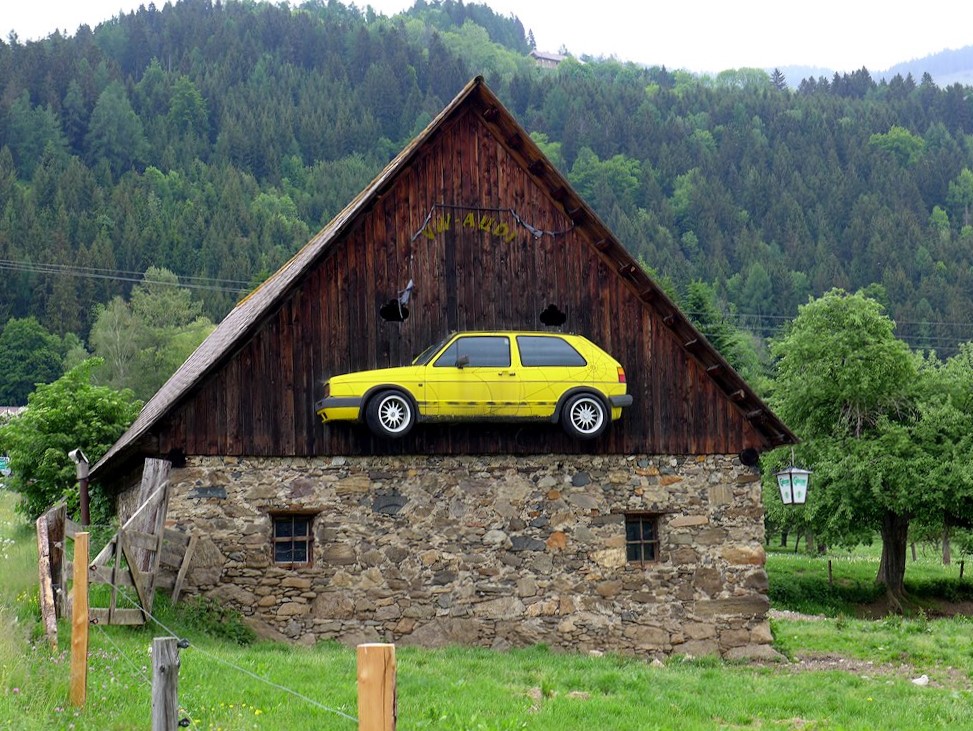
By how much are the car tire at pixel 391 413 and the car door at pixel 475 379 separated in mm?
393

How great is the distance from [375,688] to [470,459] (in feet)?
36.7

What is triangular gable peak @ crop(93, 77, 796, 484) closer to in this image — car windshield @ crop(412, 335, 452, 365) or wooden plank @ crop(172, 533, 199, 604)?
car windshield @ crop(412, 335, 452, 365)

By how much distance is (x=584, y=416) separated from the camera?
17781 millimetres

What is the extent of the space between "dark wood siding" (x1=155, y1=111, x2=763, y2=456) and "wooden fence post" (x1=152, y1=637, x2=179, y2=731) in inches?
337

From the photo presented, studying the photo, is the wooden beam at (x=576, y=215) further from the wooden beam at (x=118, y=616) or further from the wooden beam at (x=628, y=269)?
the wooden beam at (x=118, y=616)

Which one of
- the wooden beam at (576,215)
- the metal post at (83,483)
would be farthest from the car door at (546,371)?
the metal post at (83,483)

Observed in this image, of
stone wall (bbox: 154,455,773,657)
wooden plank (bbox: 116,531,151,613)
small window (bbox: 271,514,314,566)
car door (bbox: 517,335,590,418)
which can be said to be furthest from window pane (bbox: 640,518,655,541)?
wooden plank (bbox: 116,531,151,613)

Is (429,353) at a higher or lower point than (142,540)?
higher

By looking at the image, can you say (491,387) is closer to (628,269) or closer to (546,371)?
(546,371)

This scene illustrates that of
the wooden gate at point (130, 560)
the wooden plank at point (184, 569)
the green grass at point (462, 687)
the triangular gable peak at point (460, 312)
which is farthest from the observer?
the triangular gable peak at point (460, 312)

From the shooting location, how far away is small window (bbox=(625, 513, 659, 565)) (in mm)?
18609

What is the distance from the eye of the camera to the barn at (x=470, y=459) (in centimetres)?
1706

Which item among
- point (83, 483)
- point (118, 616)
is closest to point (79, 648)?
point (118, 616)

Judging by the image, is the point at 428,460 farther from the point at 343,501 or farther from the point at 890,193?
the point at 890,193
